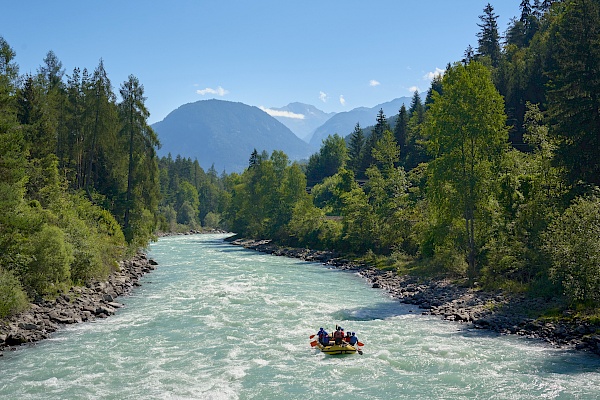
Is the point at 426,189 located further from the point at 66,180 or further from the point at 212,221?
the point at 212,221

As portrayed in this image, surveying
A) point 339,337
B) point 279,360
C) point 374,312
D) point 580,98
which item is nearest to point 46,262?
point 279,360

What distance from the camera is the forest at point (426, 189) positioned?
26.0 meters

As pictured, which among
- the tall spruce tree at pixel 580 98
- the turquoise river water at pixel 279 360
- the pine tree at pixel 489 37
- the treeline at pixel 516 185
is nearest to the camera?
the turquoise river water at pixel 279 360

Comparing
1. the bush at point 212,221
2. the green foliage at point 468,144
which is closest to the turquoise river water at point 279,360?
the green foliage at point 468,144

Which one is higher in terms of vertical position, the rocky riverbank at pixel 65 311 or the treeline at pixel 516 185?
the treeline at pixel 516 185

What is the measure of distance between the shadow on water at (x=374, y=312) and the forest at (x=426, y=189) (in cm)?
567

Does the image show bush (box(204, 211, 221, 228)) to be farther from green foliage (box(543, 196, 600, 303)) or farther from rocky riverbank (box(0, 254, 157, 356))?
green foliage (box(543, 196, 600, 303))

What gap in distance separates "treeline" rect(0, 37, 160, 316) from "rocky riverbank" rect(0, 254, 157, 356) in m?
0.67

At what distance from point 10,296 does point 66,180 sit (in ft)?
69.2

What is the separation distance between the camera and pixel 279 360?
21297 millimetres

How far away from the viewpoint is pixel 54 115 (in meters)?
47.7

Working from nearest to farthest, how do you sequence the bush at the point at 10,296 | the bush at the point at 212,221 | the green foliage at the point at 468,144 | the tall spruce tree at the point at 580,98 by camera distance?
the bush at the point at 10,296 < the tall spruce tree at the point at 580,98 < the green foliage at the point at 468,144 < the bush at the point at 212,221

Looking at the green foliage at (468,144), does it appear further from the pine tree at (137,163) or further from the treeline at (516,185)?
the pine tree at (137,163)

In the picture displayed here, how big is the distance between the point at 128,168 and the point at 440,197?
3132cm
